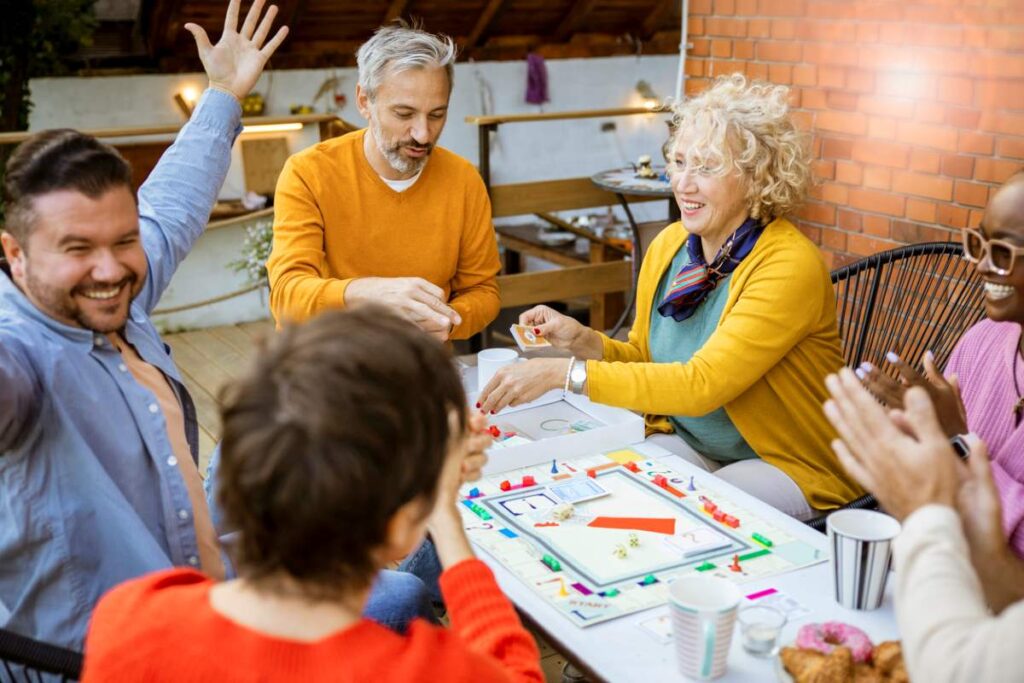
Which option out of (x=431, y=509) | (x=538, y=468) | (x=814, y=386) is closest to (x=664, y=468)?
(x=538, y=468)

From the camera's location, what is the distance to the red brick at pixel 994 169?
2955 millimetres

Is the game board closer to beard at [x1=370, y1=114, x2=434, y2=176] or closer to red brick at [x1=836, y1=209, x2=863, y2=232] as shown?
beard at [x1=370, y1=114, x2=434, y2=176]

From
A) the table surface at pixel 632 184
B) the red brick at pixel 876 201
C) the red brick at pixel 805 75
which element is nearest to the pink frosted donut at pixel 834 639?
the red brick at pixel 876 201

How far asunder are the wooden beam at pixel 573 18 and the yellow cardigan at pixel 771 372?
6.85m

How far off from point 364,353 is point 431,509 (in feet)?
0.63

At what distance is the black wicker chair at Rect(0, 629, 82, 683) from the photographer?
1.35m

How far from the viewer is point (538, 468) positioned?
1949mm

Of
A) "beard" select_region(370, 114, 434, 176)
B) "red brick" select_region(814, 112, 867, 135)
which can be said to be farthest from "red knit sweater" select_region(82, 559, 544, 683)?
"red brick" select_region(814, 112, 867, 135)

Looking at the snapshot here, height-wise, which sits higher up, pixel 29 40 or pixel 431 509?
pixel 29 40

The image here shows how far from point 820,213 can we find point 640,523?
2.22 meters

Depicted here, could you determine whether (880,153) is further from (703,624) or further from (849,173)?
(703,624)

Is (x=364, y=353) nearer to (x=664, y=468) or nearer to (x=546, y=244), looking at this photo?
(x=664, y=468)

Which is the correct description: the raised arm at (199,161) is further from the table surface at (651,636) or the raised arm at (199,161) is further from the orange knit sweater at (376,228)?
the table surface at (651,636)

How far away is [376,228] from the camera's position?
8.79ft
